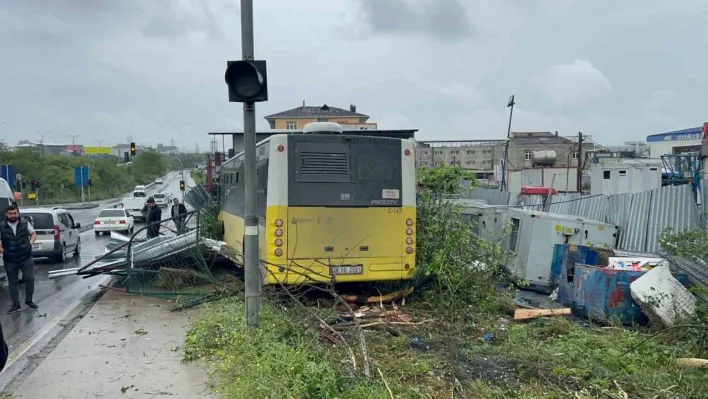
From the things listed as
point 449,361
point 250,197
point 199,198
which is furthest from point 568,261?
point 199,198

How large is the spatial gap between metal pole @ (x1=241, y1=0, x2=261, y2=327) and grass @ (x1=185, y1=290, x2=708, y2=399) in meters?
0.37

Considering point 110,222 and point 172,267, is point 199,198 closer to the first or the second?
point 172,267

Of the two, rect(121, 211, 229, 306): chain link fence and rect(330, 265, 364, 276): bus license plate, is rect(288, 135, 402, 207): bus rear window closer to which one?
rect(330, 265, 364, 276): bus license plate

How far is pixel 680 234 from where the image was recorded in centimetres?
1104

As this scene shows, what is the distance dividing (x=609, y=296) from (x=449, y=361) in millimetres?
4508

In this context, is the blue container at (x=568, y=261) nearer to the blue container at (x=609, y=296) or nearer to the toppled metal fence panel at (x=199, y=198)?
the blue container at (x=609, y=296)

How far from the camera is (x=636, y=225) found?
1563 centimetres

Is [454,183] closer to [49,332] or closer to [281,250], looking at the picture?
[281,250]

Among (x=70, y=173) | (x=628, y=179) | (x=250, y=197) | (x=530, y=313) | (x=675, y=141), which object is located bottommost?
(x=530, y=313)

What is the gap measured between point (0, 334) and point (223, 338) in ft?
10.6

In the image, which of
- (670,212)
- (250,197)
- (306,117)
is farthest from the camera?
(306,117)

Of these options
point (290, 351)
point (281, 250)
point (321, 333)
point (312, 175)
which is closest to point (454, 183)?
point (312, 175)

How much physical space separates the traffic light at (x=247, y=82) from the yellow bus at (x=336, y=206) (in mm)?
2272

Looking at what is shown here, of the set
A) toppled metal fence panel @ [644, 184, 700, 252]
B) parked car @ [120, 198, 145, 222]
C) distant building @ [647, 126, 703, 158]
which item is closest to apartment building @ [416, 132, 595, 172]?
distant building @ [647, 126, 703, 158]
